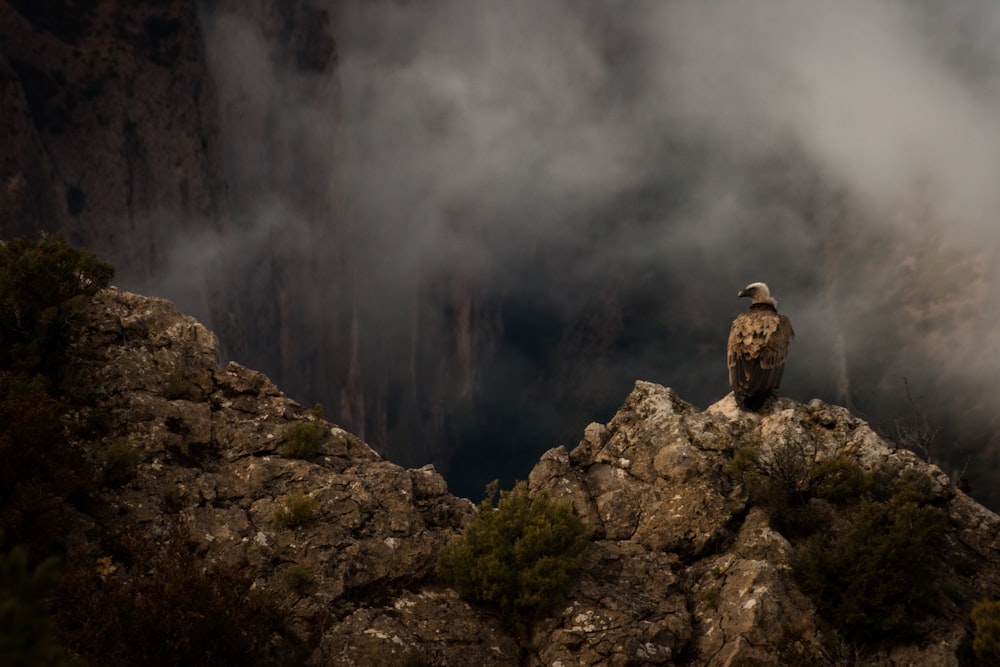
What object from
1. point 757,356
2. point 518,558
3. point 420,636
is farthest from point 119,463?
point 757,356

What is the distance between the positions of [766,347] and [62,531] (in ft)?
48.1

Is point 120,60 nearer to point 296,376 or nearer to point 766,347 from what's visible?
point 296,376

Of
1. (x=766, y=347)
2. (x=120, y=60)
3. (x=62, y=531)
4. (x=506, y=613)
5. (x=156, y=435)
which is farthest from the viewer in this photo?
(x=120, y=60)

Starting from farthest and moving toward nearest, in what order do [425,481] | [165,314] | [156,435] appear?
[165,314]
[425,481]
[156,435]

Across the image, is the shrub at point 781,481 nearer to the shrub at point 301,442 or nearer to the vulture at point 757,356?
the vulture at point 757,356

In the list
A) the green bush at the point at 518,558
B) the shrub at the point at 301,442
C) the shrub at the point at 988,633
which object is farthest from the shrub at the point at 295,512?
the shrub at the point at 988,633

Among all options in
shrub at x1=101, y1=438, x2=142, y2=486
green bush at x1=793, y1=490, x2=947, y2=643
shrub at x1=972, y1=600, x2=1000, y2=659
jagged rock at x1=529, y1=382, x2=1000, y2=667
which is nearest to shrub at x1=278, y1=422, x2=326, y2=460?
shrub at x1=101, y1=438, x2=142, y2=486

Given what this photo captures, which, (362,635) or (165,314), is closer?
(362,635)

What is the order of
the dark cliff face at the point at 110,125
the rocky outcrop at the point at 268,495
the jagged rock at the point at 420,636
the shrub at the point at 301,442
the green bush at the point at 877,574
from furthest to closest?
the dark cliff face at the point at 110,125 → the shrub at the point at 301,442 → the green bush at the point at 877,574 → the rocky outcrop at the point at 268,495 → the jagged rock at the point at 420,636

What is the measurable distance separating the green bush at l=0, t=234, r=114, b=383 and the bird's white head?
613 inches

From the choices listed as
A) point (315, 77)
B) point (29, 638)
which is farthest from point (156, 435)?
point (315, 77)

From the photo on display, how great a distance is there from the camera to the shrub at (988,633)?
1121cm

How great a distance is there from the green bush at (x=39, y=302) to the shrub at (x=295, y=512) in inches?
193

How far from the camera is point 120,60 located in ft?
256
